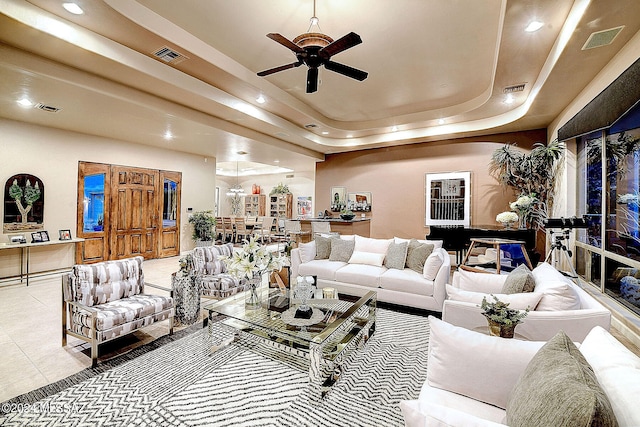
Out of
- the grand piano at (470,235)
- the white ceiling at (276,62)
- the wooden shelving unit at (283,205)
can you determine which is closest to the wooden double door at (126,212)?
the white ceiling at (276,62)

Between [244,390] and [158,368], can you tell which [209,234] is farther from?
[244,390]

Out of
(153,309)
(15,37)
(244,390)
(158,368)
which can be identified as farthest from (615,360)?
(15,37)

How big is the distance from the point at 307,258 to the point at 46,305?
3595 mm

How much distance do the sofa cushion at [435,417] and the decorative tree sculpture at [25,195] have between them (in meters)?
7.12

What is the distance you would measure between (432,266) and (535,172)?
355 cm

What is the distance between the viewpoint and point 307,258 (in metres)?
4.77

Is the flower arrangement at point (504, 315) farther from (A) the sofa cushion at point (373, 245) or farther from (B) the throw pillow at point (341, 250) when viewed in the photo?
(B) the throw pillow at point (341, 250)

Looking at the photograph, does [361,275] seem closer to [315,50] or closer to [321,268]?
[321,268]

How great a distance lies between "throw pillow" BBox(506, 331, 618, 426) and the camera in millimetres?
765

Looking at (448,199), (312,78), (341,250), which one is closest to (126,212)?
(341,250)

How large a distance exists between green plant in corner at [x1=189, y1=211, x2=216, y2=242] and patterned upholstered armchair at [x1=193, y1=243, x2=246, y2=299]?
163 inches

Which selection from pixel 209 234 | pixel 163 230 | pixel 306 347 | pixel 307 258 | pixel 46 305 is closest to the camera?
pixel 306 347

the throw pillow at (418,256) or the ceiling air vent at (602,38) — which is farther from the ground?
the ceiling air vent at (602,38)

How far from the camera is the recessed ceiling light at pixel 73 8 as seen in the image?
2.75 metres
